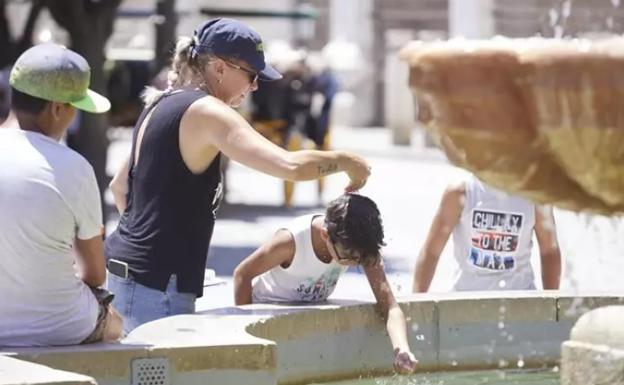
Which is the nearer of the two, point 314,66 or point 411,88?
point 411,88

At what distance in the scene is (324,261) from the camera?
683 cm

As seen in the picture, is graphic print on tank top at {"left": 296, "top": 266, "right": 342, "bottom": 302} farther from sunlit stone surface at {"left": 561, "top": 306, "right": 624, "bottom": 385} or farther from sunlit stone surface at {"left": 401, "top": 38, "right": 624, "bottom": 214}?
sunlit stone surface at {"left": 401, "top": 38, "right": 624, "bottom": 214}

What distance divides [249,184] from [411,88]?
67.0ft

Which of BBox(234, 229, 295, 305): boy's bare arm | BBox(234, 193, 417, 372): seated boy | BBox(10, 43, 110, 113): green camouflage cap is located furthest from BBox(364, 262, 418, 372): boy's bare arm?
BBox(10, 43, 110, 113): green camouflage cap

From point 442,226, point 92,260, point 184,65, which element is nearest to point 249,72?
point 184,65

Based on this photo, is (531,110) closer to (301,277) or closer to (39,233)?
(39,233)

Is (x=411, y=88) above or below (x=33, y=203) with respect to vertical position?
above

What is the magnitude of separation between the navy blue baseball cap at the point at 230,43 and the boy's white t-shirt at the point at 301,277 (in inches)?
24.3

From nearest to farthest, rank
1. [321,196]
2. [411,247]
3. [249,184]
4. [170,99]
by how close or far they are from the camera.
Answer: [170,99], [411,247], [321,196], [249,184]

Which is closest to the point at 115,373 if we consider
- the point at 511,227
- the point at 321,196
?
the point at 511,227

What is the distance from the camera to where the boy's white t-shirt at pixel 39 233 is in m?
5.76

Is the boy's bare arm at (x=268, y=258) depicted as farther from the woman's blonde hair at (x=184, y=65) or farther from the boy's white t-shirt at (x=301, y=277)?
the woman's blonde hair at (x=184, y=65)

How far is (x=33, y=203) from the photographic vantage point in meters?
5.77

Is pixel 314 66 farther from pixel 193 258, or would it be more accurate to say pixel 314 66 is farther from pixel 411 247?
pixel 193 258
